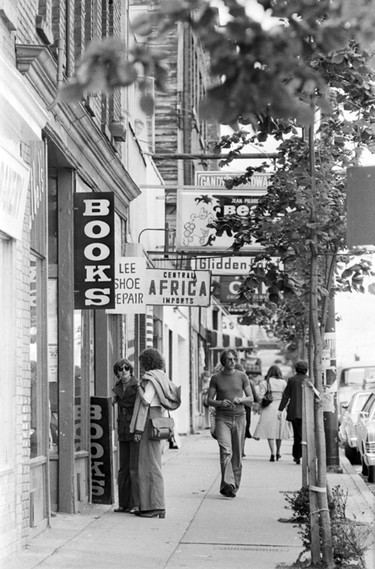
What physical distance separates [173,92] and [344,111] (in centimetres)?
1893

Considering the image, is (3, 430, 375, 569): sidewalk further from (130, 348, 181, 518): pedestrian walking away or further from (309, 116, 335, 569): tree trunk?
(309, 116, 335, 569): tree trunk

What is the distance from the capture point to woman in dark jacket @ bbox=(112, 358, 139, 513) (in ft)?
40.4

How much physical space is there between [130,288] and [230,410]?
6.61 ft

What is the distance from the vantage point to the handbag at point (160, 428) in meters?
12.1

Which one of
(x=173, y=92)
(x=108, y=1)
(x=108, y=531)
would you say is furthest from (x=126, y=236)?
(x=173, y=92)

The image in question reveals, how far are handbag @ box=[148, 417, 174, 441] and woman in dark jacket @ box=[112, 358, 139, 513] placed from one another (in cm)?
27

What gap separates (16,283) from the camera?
368 inches

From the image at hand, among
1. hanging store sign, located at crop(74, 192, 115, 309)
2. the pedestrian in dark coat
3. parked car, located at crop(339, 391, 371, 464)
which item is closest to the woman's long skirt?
hanging store sign, located at crop(74, 192, 115, 309)

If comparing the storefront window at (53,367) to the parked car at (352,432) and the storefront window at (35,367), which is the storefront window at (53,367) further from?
the parked car at (352,432)

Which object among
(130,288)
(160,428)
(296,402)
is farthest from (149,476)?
(296,402)

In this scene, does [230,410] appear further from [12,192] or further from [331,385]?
[12,192]

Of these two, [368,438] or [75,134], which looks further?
[368,438]

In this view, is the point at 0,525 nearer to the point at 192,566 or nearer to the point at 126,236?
the point at 192,566

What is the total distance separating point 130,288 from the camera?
15.0 m
